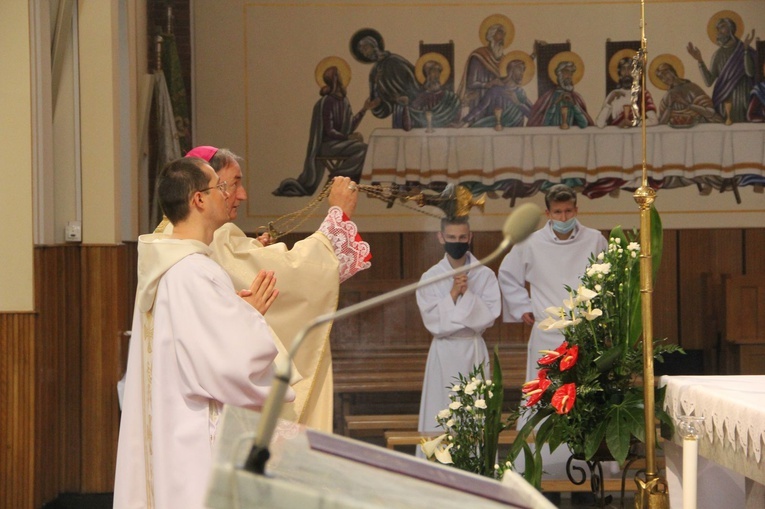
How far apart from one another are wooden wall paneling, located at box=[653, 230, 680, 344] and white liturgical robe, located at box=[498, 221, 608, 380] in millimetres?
3101

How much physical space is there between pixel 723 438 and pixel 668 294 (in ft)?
26.6

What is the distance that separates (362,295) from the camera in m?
10.3

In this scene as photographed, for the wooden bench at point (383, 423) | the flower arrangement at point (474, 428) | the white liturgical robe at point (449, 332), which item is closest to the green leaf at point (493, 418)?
the flower arrangement at point (474, 428)

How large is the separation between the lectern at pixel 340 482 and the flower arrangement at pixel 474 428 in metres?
2.17

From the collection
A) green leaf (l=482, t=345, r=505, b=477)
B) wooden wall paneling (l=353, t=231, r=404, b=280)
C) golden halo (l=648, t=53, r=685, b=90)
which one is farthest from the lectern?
golden halo (l=648, t=53, r=685, b=90)

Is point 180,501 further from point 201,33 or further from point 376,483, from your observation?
point 201,33

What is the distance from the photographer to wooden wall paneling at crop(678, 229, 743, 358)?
10.8m

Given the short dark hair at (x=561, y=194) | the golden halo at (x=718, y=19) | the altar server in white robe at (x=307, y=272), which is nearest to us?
the altar server in white robe at (x=307, y=272)

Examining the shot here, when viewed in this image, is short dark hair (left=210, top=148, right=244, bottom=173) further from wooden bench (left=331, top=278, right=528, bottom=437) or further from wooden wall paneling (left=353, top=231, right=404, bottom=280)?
wooden wall paneling (left=353, top=231, right=404, bottom=280)

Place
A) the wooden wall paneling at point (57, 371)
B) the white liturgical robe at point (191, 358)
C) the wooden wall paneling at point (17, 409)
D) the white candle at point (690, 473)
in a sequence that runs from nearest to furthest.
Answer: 1. the white candle at point (690, 473)
2. the white liturgical robe at point (191, 358)
3. the wooden wall paneling at point (17, 409)
4. the wooden wall paneling at point (57, 371)

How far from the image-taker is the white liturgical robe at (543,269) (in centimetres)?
789

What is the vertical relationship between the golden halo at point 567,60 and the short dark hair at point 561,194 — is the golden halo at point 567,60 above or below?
above

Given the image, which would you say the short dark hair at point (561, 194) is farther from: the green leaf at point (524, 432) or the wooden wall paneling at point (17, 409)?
the green leaf at point (524, 432)

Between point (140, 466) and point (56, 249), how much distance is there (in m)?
3.11
